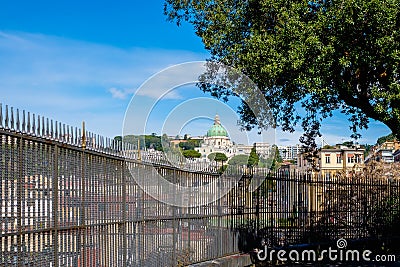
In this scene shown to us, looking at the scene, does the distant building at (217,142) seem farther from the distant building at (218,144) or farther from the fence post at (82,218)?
the fence post at (82,218)

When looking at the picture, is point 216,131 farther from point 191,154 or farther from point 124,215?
point 124,215

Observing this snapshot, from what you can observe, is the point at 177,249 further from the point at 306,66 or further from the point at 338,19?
the point at 338,19

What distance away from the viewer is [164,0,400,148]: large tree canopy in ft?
42.6

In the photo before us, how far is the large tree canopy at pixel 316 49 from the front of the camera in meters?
13.0

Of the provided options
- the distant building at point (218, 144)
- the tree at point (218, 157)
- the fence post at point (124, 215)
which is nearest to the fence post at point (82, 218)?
the fence post at point (124, 215)

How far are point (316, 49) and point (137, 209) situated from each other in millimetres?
Answer: 6015

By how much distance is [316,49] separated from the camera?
13273mm

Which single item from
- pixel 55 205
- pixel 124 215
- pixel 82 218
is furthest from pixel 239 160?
pixel 55 205

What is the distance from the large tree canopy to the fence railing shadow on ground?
2366 millimetres

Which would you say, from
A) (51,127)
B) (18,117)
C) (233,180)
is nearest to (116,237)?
(51,127)

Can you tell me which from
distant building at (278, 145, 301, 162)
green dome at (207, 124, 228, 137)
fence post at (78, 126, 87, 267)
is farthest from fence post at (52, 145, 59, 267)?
distant building at (278, 145, 301, 162)

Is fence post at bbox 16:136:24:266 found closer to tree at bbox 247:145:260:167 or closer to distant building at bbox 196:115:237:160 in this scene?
distant building at bbox 196:115:237:160

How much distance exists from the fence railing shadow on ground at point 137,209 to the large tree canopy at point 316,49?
7.76ft

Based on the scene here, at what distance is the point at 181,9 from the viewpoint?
17.2 metres
